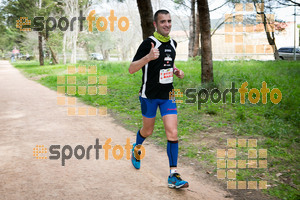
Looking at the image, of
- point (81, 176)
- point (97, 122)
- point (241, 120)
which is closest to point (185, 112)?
point (241, 120)

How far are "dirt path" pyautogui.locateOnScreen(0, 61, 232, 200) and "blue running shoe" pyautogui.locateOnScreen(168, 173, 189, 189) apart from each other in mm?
80

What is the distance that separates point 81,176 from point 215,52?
34170mm

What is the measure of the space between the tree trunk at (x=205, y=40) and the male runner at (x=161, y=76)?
20.9 feet

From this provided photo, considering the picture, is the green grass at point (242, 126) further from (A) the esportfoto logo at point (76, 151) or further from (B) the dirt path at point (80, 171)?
(A) the esportfoto logo at point (76, 151)

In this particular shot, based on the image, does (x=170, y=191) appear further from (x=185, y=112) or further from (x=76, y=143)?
(x=185, y=112)

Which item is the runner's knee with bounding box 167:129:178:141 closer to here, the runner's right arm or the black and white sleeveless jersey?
the black and white sleeveless jersey

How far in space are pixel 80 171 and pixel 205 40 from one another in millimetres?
7198

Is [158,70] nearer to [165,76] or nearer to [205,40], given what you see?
[165,76]

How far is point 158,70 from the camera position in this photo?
383cm

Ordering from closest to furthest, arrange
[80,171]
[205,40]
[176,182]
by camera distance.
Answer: [176,182] → [80,171] → [205,40]

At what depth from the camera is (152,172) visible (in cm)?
454

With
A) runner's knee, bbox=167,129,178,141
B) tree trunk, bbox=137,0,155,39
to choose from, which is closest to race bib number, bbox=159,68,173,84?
runner's knee, bbox=167,129,178,141

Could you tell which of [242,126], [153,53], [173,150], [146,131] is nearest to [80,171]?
[146,131]

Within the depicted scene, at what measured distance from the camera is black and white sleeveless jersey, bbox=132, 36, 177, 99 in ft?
12.4
